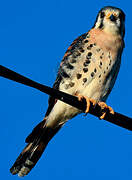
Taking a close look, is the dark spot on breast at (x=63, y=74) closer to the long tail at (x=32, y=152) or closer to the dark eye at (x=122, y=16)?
the long tail at (x=32, y=152)

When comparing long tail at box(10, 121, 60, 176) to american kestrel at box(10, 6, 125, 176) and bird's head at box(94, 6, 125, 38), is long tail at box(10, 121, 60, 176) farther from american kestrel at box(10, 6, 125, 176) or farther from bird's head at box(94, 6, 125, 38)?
bird's head at box(94, 6, 125, 38)

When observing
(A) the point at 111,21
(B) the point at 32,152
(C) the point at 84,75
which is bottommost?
(B) the point at 32,152

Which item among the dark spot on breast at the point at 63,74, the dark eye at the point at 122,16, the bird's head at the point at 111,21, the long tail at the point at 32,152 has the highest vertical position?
the dark eye at the point at 122,16

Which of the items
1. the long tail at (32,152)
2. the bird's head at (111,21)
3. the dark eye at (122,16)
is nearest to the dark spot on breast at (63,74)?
the long tail at (32,152)

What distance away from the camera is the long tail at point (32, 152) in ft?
18.1

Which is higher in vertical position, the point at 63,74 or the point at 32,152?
the point at 63,74

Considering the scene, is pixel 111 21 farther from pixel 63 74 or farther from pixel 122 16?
pixel 63 74

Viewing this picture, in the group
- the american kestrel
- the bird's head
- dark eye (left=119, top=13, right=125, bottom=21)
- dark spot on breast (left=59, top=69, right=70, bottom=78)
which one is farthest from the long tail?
dark eye (left=119, top=13, right=125, bottom=21)

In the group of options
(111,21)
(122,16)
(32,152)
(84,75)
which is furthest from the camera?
(122,16)

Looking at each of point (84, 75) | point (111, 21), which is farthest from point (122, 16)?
point (84, 75)

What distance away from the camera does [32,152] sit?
563cm

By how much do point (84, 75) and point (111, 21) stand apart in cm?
110

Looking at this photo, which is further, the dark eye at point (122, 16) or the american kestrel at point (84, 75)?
the dark eye at point (122, 16)

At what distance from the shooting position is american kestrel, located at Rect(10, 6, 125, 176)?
5.34 metres
